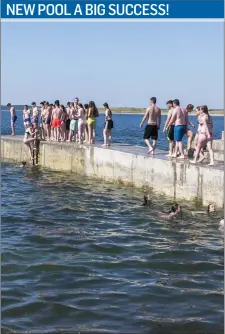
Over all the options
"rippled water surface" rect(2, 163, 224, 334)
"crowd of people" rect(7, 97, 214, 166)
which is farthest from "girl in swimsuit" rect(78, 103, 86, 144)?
"rippled water surface" rect(2, 163, 224, 334)

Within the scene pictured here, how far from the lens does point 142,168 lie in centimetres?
1758

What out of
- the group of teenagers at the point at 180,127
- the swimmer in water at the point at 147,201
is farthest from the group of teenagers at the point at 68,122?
the swimmer in water at the point at 147,201

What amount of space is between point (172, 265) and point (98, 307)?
7.79 feet

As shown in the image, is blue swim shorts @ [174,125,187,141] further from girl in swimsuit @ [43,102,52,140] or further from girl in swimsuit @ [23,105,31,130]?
girl in swimsuit @ [43,102,52,140]

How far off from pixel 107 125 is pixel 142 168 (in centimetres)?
343

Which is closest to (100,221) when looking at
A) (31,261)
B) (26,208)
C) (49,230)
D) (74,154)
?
(49,230)

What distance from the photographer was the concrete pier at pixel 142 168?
14.7m

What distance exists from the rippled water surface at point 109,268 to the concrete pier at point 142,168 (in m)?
0.65

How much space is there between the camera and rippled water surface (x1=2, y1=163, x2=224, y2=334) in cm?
745

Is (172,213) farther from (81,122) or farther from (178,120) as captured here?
(81,122)

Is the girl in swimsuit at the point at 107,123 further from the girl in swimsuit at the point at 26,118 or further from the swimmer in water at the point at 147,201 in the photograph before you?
the swimmer in water at the point at 147,201

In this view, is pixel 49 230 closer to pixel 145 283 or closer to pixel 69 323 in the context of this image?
pixel 145 283

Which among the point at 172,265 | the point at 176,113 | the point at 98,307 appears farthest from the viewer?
the point at 176,113

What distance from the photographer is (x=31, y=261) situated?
392 inches
